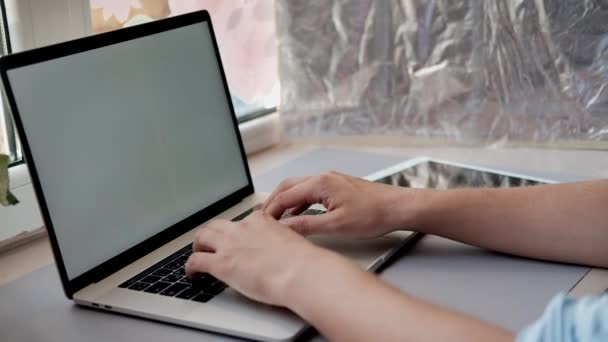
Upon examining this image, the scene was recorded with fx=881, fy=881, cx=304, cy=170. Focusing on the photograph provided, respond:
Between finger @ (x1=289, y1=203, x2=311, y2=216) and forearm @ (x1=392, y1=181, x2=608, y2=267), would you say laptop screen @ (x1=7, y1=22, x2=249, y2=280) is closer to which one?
finger @ (x1=289, y1=203, x2=311, y2=216)

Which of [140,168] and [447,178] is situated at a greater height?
[140,168]

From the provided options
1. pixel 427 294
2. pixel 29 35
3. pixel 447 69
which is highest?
pixel 29 35

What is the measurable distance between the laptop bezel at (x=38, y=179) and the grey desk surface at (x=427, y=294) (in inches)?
1.9

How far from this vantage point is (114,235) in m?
0.96

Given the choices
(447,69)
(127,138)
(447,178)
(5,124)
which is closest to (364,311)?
(127,138)

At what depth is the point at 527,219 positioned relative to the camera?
0.97 m

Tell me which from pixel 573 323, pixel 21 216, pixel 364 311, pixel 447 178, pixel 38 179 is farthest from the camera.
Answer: pixel 447 178

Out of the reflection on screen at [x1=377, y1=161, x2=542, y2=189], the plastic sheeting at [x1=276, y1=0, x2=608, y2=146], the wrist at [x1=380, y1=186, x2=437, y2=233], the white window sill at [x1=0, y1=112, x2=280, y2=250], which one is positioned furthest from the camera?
the plastic sheeting at [x1=276, y1=0, x2=608, y2=146]

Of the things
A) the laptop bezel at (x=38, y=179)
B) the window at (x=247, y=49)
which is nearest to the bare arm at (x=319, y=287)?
the laptop bezel at (x=38, y=179)

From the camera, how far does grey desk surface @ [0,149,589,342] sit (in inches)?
33.3

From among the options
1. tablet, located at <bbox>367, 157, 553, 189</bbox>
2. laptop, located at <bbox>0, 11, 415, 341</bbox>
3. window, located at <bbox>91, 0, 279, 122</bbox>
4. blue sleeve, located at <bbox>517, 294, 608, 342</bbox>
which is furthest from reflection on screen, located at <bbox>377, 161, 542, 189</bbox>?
blue sleeve, located at <bbox>517, 294, 608, 342</bbox>

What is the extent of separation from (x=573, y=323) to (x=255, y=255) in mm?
317

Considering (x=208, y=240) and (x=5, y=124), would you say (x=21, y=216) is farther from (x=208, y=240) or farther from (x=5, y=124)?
(x=208, y=240)

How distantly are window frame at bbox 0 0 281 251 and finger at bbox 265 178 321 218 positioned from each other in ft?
1.26
